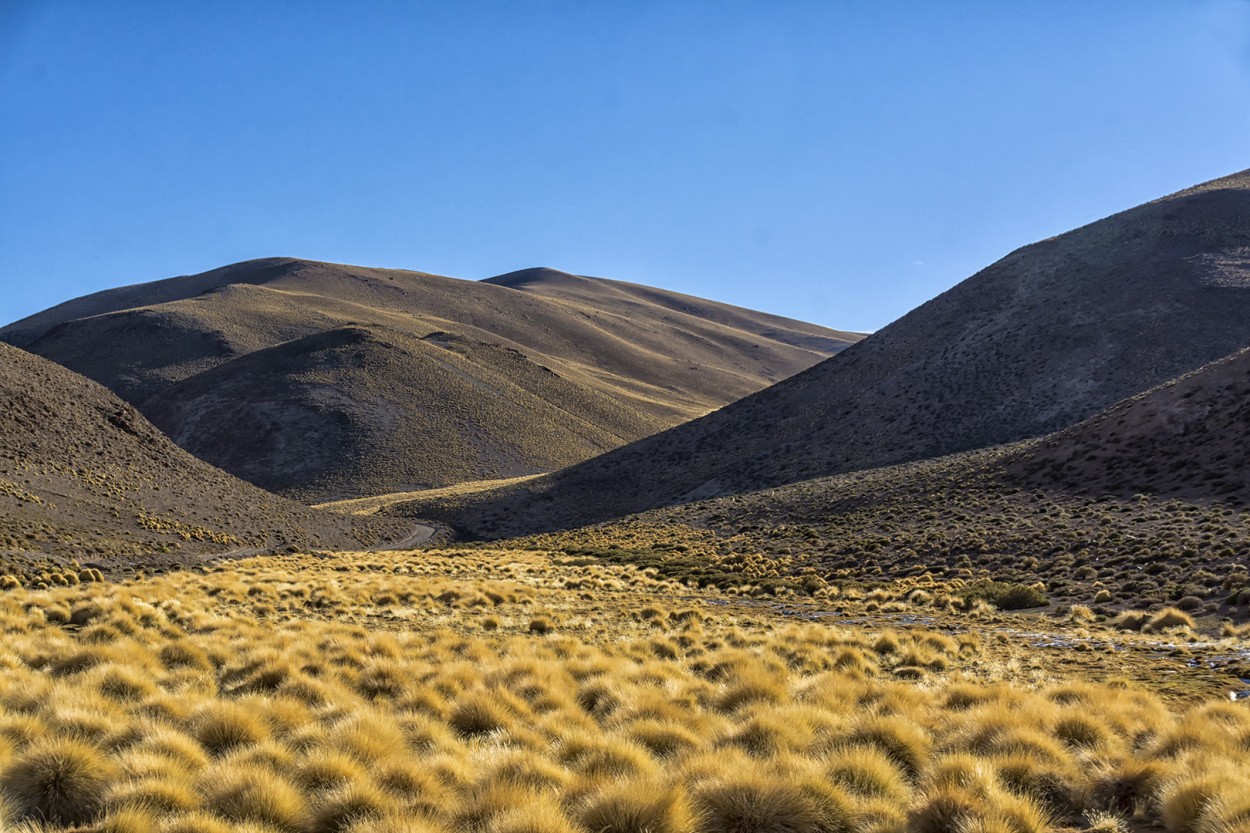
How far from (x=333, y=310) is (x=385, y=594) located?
15153 centimetres

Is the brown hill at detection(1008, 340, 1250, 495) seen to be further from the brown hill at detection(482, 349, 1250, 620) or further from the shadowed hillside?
the shadowed hillside

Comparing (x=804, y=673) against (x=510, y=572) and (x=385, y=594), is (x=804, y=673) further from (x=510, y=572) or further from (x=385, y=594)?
(x=510, y=572)

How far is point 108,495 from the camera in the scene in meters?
40.3

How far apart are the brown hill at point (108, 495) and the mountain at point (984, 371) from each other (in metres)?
17.6

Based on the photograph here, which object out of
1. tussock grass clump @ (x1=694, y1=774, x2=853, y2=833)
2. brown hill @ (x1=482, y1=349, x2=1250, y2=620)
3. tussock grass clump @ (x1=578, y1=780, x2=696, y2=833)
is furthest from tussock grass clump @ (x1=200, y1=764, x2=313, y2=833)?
brown hill @ (x1=482, y1=349, x2=1250, y2=620)

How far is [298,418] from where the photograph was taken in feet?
337

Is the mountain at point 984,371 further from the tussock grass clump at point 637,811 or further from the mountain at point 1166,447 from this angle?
the tussock grass clump at point 637,811

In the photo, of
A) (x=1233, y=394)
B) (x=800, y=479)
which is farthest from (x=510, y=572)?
(x=1233, y=394)

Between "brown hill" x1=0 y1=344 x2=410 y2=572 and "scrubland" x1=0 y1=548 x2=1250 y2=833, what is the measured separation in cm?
2032

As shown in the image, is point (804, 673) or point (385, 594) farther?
point (385, 594)

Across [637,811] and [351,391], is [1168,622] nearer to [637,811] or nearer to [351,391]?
[637,811]

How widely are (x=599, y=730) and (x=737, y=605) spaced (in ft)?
49.3

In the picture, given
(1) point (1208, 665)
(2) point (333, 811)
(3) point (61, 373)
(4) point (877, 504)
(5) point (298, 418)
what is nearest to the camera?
(2) point (333, 811)

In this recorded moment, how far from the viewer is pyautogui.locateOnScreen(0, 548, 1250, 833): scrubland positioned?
5.11 metres
